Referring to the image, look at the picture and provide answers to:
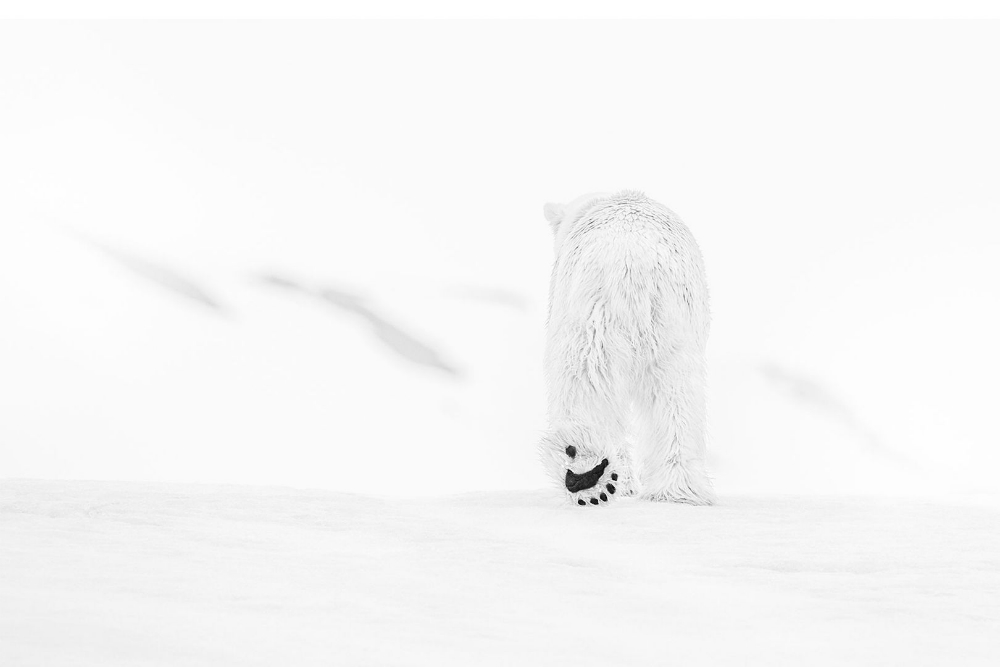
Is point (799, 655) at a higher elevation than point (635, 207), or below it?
below

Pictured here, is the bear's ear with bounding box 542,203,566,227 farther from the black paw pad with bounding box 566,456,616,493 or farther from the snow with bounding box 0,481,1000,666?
the snow with bounding box 0,481,1000,666

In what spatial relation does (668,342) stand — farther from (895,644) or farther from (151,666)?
(151,666)

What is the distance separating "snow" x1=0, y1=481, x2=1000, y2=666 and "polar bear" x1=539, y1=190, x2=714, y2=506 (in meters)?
0.72

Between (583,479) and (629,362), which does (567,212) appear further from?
(583,479)

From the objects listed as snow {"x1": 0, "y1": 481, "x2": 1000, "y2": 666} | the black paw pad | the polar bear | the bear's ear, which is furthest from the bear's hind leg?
the bear's ear

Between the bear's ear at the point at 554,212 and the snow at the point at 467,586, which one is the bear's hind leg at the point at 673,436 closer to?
the snow at the point at 467,586

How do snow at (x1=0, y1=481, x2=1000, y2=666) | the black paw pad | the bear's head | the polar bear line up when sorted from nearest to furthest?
snow at (x1=0, y1=481, x2=1000, y2=666) → the black paw pad → the polar bear → the bear's head

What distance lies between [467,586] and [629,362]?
243cm

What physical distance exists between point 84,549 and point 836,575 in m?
2.33

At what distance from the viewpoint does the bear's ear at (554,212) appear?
6227 mm

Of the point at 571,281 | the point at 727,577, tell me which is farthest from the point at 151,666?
the point at 571,281

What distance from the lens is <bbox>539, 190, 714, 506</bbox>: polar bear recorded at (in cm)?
513

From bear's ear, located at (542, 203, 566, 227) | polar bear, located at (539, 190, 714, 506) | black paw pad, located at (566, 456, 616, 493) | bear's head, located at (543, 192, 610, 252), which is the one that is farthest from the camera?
bear's ear, located at (542, 203, 566, 227)

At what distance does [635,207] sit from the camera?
5621mm
